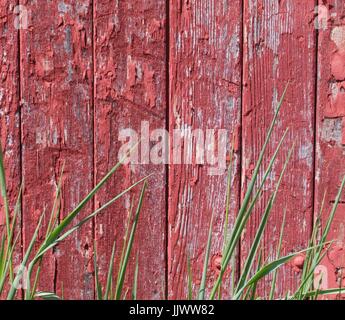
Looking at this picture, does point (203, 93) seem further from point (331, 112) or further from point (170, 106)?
point (331, 112)

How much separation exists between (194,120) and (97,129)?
24cm

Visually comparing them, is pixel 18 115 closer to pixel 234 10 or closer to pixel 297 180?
pixel 234 10

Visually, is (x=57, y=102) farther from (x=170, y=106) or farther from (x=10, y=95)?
(x=170, y=106)

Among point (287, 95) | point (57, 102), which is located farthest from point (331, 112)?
point (57, 102)

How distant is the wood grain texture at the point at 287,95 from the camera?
1.75 metres

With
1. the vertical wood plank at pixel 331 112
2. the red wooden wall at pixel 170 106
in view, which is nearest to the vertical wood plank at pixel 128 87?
the red wooden wall at pixel 170 106

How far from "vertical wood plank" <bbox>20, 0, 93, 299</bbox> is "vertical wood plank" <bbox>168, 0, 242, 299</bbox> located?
0.69 ft

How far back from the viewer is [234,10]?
1761 millimetres

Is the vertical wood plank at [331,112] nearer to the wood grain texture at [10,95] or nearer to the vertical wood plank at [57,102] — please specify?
the vertical wood plank at [57,102]

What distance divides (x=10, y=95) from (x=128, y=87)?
29 cm

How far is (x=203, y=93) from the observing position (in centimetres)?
178

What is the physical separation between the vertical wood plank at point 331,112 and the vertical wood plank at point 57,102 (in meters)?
0.55
